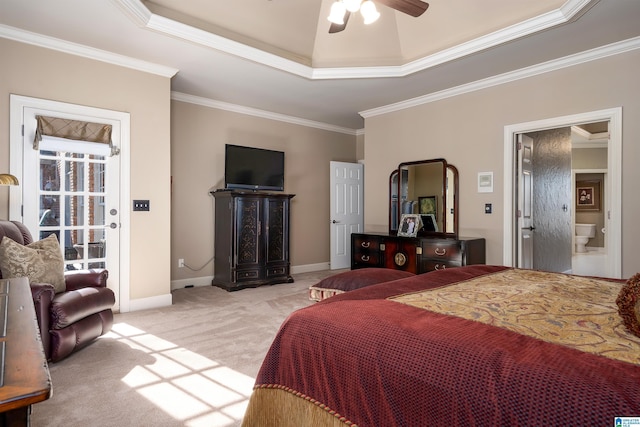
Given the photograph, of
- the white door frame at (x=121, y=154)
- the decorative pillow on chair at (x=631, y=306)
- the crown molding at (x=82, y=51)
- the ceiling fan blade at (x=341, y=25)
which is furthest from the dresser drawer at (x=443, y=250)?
the crown molding at (x=82, y=51)

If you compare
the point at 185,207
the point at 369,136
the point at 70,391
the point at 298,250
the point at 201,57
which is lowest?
the point at 70,391

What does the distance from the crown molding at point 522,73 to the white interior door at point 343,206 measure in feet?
4.43

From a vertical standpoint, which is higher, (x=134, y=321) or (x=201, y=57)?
(x=201, y=57)

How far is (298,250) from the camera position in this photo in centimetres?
636

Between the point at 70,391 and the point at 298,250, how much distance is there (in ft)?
14.3

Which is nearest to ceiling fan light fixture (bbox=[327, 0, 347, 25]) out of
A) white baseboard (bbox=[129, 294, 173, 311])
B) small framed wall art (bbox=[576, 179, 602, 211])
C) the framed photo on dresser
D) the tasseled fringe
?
the tasseled fringe

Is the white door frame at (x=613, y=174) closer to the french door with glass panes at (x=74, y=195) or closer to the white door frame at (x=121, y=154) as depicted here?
the white door frame at (x=121, y=154)

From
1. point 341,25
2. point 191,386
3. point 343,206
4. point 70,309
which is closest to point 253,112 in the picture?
point 343,206

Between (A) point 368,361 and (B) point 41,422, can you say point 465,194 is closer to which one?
(A) point 368,361

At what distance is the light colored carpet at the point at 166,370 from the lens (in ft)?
6.38

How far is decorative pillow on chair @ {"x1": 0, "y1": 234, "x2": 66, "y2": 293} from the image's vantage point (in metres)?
2.50

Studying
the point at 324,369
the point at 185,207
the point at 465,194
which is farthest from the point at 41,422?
the point at 465,194

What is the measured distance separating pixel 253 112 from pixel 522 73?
374 centimetres

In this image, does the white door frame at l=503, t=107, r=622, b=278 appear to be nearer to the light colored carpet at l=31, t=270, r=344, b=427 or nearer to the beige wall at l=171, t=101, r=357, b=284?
the light colored carpet at l=31, t=270, r=344, b=427
